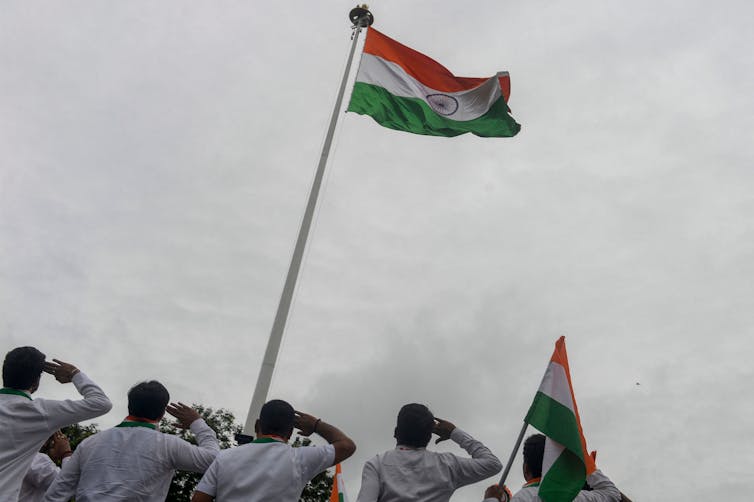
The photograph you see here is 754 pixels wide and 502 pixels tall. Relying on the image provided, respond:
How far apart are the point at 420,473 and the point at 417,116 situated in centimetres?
893

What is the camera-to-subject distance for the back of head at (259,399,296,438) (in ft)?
13.7

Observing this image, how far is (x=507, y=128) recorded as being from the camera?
12.7 m

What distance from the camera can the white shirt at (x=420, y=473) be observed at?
13.9 feet

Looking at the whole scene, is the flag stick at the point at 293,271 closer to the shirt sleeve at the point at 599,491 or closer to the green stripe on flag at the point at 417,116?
the green stripe on flag at the point at 417,116

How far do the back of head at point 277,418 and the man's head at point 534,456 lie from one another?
1575 millimetres

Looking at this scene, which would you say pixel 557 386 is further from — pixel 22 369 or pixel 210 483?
pixel 22 369

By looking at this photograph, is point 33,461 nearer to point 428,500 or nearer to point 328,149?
point 428,500

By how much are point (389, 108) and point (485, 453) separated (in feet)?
28.2

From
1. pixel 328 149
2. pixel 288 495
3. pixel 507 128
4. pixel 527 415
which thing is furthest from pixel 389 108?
pixel 288 495

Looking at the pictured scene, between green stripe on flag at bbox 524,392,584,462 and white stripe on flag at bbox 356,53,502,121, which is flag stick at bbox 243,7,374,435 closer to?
white stripe on flag at bbox 356,53,502,121

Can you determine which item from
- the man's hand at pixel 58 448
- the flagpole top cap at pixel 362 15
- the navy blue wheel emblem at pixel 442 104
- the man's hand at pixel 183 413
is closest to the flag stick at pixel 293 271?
the flagpole top cap at pixel 362 15

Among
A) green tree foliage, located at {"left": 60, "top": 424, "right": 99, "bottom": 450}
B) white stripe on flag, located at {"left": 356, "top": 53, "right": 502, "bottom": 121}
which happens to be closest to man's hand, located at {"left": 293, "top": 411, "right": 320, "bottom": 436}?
white stripe on flag, located at {"left": 356, "top": 53, "right": 502, "bottom": 121}

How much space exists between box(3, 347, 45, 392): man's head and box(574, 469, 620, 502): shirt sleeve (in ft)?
11.0

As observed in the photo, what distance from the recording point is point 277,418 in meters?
4.17
